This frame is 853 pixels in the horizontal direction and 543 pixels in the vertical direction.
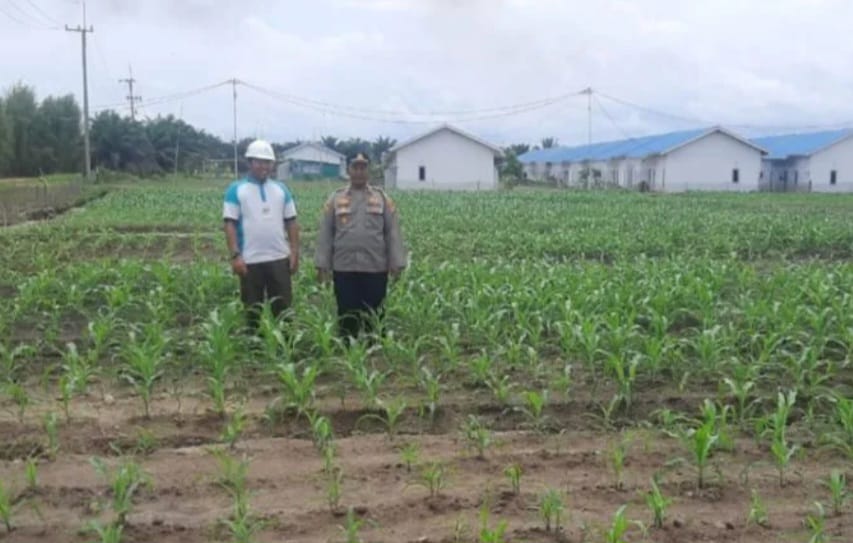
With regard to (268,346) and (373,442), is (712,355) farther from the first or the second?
(268,346)

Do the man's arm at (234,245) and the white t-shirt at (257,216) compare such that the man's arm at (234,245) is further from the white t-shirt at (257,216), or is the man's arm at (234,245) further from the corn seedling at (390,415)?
the corn seedling at (390,415)

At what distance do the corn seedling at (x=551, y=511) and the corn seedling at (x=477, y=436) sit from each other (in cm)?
81

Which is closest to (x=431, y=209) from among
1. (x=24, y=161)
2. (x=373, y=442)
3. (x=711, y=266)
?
(x=711, y=266)

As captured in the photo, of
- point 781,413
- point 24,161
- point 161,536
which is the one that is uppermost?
point 24,161

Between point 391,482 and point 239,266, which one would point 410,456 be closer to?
point 391,482

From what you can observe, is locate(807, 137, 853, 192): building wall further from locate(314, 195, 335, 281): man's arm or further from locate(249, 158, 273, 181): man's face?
locate(249, 158, 273, 181): man's face

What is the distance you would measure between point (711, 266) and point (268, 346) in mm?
6734

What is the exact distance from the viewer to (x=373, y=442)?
5156 millimetres

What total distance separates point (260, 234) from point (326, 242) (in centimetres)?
52

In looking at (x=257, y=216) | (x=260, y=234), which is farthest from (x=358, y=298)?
(x=257, y=216)

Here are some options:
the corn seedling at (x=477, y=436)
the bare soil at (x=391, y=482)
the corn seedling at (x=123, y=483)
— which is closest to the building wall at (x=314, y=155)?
the bare soil at (x=391, y=482)

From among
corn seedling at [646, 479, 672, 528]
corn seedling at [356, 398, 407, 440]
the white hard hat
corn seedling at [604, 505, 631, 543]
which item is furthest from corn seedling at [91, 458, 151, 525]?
the white hard hat

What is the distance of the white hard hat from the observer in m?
7.00

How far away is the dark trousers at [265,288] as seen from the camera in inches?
290
